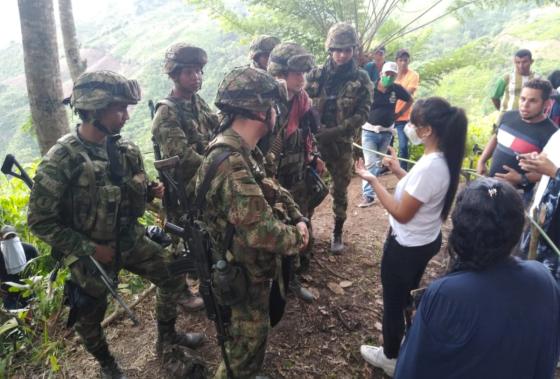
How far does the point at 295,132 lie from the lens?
357cm

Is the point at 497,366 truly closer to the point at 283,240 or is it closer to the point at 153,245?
the point at 283,240

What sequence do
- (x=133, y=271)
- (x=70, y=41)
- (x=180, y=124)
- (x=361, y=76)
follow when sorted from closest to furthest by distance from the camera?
(x=133, y=271)
(x=180, y=124)
(x=361, y=76)
(x=70, y=41)

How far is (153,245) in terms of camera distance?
292 centimetres

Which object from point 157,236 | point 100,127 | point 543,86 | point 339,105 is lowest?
point 157,236

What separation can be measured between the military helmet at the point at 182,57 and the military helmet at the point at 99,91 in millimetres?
878

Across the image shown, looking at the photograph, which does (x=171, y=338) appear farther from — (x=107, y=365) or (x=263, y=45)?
(x=263, y=45)

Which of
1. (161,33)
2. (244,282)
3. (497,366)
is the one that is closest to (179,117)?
(244,282)

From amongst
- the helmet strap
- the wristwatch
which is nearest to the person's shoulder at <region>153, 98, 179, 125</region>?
the helmet strap

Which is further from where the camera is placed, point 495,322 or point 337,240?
point 337,240

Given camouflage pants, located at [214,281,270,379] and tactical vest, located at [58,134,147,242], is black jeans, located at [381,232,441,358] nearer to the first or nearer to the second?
camouflage pants, located at [214,281,270,379]

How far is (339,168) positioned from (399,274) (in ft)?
6.91

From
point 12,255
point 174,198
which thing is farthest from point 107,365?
point 174,198

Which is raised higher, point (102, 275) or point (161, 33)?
point (102, 275)

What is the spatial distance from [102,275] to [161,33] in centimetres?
4329
